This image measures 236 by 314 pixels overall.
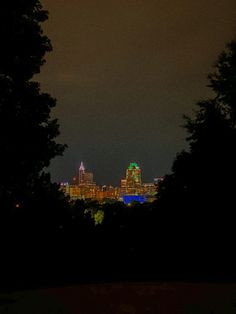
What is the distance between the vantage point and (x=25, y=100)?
16266mm

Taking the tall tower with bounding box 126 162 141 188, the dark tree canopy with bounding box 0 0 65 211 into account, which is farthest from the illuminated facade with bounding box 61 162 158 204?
the dark tree canopy with bounding box 0 0 65 211

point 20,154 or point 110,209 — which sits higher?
point 20,154

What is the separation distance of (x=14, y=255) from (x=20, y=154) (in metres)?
3.92

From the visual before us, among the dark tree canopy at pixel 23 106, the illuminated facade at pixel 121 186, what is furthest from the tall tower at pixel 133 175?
the dark tree canopy at pixel 23 106

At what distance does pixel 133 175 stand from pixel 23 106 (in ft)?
467

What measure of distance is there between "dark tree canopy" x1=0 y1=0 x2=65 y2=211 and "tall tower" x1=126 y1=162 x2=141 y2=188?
5087 inches

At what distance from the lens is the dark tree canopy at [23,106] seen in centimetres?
1530

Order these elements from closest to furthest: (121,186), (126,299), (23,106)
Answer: (126,299) < (23,106) < (121,186)

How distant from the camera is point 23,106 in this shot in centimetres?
1623

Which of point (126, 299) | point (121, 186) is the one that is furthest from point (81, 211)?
point (121, 186)

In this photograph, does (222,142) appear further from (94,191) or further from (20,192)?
(94,191)

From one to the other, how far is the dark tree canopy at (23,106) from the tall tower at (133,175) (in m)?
129

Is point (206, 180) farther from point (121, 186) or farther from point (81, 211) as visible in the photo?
point (121, 186)

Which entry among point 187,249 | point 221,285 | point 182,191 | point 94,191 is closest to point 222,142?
point 182,191
